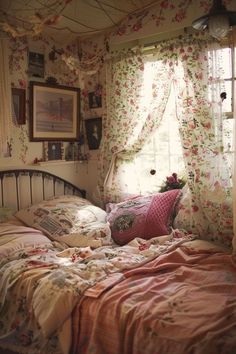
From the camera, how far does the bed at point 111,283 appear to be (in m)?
1.45

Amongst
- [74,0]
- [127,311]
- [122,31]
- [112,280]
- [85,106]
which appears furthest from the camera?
[85,106]

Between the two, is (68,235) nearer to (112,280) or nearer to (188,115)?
(112,280)

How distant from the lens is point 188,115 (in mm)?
2580

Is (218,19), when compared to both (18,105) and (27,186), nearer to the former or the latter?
(18,105)

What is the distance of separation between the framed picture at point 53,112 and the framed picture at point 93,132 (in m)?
0.11

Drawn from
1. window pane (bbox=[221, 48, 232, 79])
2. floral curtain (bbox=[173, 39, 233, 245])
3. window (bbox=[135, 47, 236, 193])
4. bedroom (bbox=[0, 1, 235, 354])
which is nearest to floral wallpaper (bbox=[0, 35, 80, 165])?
bedroom (bbox=[0, 1, 235, 354])

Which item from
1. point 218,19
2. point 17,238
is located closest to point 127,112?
point 218,19

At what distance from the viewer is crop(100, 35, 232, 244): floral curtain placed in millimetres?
2457

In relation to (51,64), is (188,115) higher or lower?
lower

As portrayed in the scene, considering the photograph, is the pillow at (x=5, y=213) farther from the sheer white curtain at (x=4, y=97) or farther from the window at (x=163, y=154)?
the window at (x=163, y=154)

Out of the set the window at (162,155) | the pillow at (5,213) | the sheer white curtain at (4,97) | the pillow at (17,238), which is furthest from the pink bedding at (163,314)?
the sheer white curtain at (4,97)

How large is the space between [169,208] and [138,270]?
808 mm

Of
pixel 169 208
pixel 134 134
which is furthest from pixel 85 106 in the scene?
pixel 169 208

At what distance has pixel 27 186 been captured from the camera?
3.02 m
